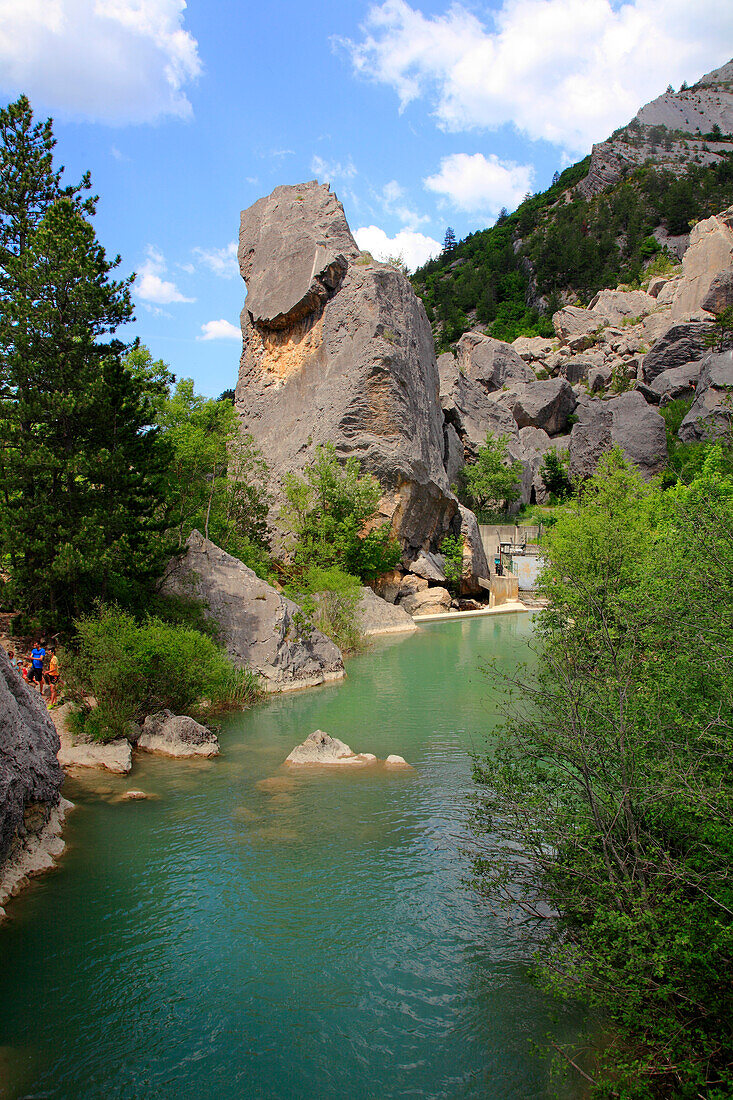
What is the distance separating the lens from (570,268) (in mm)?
95375

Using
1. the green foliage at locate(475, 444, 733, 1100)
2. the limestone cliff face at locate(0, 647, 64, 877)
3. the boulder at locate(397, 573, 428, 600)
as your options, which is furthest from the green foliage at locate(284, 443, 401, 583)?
the green foliage at locate(475, 444, 733, 1100)

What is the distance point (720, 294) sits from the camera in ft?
193

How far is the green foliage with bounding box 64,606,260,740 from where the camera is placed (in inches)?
518

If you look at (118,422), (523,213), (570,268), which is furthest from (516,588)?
(523,213)

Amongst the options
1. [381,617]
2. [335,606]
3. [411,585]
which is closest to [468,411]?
[411,585]

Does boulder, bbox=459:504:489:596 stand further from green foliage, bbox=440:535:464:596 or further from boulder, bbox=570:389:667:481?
boulder, bbox=570:389:667:481

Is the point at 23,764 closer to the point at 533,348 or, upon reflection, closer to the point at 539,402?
the point at 539,402

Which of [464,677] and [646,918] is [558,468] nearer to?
[464,677]

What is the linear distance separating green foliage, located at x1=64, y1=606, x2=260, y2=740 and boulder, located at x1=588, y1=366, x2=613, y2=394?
6274cm

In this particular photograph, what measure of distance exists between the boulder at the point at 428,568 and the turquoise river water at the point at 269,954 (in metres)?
25.9

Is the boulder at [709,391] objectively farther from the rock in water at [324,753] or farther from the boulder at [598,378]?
the rock in water at [324,753]

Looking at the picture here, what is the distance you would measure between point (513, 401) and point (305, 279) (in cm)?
3282

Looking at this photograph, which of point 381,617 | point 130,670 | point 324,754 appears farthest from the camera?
point 381,617

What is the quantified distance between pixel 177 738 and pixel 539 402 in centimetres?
5905
